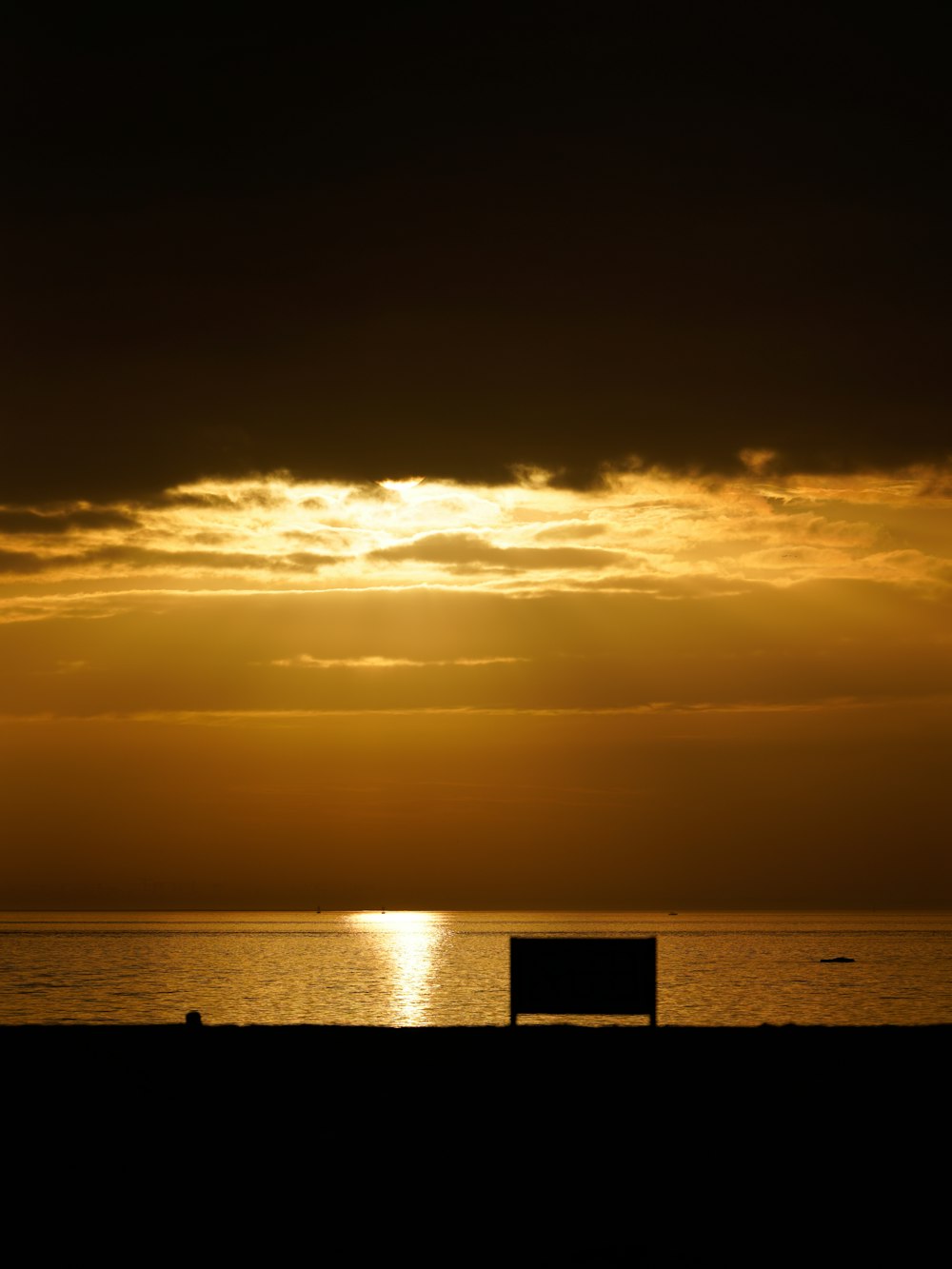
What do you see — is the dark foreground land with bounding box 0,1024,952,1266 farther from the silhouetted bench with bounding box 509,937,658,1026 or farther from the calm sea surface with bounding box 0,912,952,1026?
the calm sea surface with bounding box 0,912,952,1026

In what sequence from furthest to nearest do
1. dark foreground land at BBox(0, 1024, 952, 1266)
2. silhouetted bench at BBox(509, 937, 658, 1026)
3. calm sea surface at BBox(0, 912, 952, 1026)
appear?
calm sea surface at BBox(0, 912, 952, 1026) → silhouetted bench at BBox(509, 937, 658, 1026) → dark foreground land at BBox(0, 1024, 952, 1266)

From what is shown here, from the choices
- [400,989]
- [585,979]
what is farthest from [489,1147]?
[400,989]

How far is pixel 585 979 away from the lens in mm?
19438

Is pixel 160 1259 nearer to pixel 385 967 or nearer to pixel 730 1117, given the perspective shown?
pixel 730 1117

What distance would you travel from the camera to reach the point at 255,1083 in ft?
49.1

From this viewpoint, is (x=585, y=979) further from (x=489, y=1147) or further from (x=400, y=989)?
(x=400, y=989)

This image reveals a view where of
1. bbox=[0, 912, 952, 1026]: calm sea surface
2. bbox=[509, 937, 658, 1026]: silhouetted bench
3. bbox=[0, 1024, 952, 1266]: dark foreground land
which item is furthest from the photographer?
bbox=[0, 912, 952, 1026]: calm sea surface

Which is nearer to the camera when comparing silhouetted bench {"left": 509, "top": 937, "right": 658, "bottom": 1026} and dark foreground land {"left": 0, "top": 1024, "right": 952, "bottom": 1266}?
dark foreground land {"left": 0, "top": 1024, "right": 952, "bottom": 1266}

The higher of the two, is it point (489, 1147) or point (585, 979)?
point (585, 979)

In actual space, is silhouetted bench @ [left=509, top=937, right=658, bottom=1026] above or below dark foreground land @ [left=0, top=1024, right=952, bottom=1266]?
above

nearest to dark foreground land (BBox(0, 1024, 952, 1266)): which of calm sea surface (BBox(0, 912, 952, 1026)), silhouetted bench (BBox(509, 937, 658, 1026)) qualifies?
silhouetted bench (BBox(509, 937, 658, 1026))

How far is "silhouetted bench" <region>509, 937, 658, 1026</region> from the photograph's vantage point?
63.5 ft

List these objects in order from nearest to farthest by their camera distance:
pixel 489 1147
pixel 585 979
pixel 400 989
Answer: pixel 489 1147
pixel 585 979
pixel 400 989

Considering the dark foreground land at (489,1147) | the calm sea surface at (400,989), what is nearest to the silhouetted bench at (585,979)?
the dark foreground land at (489,1147)
